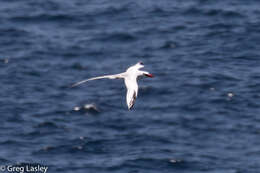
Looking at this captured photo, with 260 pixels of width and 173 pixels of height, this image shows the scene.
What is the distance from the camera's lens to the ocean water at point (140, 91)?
223 ft

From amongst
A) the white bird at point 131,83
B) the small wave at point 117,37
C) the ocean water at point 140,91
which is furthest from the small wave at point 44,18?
the white bird at point 131,83

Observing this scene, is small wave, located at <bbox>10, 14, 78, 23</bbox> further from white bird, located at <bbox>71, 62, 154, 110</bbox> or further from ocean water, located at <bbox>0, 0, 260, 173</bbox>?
white bird, located at <bbox>71, 62, 154, 110</bbox>

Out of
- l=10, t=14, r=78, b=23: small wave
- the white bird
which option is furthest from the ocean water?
the white bird

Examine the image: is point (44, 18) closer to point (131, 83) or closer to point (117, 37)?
point (117, 37)

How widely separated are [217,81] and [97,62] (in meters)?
13.6

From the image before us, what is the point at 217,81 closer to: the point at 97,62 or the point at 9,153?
the point at 97,62

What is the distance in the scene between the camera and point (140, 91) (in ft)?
248

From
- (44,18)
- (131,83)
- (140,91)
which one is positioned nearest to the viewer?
(131,83)

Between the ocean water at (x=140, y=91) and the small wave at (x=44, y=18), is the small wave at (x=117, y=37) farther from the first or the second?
the small wave at (x=44, y=18)

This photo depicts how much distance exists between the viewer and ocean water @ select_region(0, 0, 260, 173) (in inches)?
2677

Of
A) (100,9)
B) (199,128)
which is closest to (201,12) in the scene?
(100,9)

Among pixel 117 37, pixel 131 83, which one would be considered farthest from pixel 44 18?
pixel 131 83

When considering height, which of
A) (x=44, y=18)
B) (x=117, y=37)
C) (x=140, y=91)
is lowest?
(x=140, y=91)

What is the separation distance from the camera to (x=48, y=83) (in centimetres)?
7831
